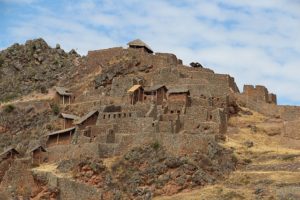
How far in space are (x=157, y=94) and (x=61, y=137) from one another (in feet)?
30.7

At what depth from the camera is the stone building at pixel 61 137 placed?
6344 cm

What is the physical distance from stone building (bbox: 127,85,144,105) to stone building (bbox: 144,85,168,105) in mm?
670

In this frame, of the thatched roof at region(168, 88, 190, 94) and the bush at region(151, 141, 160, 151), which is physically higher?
the thatched roof at region(168, 88, 190, 94)

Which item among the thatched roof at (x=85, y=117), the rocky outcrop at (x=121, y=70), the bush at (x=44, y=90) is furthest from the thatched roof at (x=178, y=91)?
the bush at (x=44, y=90)

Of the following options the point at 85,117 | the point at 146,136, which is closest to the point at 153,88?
the point at 85,117

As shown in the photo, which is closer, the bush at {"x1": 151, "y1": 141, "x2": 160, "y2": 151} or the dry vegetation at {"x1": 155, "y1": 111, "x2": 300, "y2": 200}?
the dry vegetation at {"x1": 155, "y1": 111, "x2": 300, "y2": 200}

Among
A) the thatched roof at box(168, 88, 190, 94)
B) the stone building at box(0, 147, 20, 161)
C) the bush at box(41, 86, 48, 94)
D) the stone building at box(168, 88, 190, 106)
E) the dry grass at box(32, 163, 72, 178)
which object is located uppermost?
the bush at box(41, 86, 48, 94)

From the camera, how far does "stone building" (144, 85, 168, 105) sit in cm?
6469

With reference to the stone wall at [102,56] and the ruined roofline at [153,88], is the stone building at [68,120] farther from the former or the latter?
the stone wall at [102,56]

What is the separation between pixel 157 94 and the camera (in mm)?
65062

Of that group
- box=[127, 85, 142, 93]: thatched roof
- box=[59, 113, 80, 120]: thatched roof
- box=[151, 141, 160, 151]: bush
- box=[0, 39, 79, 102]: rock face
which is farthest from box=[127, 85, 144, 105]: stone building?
box=[0, 39, 79, 102]: rock face

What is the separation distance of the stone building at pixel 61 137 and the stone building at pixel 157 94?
747cm

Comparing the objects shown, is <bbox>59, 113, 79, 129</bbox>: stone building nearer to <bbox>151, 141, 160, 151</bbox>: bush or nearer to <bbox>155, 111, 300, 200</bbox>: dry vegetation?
<bbox>151, 141, 160, 151</bbox>: bush

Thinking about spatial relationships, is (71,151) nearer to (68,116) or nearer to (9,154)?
(68,116)
